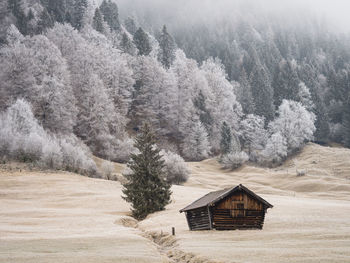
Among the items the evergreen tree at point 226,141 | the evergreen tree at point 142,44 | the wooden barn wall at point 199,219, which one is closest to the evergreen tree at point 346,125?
the evergreen tree at point 226,141

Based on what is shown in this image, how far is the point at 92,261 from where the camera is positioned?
18.4 meters

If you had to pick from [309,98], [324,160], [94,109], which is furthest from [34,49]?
[309,98]

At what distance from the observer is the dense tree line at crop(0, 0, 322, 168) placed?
3575 inches

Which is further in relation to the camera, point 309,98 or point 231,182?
point 309,98

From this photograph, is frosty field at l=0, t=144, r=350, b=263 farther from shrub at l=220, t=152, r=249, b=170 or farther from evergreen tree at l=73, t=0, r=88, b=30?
evergreen tree at l=73, t=0, r=88, b=30

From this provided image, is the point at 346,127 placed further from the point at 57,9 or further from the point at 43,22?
the point at 57,9

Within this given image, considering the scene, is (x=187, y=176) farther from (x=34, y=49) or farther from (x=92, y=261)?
(x=92, y=261)

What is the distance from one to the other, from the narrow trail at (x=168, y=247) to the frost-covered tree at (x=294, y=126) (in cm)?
7762

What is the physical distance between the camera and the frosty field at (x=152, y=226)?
65.9ft

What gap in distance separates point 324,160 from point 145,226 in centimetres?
7325

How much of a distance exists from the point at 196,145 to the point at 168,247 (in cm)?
8277

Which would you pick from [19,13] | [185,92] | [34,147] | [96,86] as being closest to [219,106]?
[185,92]

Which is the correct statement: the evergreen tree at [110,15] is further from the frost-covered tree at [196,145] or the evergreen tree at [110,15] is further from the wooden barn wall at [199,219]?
the wooden barn wall at [199,219]

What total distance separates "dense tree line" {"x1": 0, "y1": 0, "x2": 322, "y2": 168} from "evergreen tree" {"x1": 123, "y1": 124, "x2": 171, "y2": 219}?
42.3 meters
